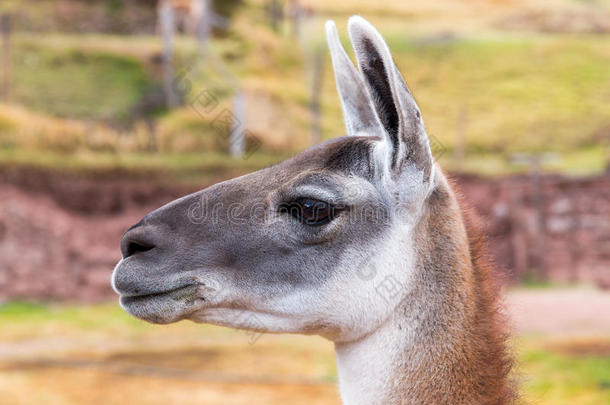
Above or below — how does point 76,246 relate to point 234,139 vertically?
below

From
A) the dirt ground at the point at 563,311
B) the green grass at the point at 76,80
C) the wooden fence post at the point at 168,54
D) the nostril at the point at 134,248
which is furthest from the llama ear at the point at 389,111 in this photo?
the wooden fence post at the point at 168,54

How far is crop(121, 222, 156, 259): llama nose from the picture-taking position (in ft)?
7.50

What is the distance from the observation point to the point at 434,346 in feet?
7.61

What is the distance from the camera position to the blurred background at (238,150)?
343 inches

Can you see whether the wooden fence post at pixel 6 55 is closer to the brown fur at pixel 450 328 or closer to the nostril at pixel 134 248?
the nostril at pixel 134 248

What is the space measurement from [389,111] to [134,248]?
0.96 m

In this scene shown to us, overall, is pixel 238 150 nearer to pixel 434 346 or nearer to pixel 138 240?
pixel 138 240

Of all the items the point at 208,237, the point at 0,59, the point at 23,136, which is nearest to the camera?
the point at 208,237

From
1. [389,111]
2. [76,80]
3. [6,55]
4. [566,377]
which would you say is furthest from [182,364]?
[6,55]

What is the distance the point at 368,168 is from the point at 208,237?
1.96ft

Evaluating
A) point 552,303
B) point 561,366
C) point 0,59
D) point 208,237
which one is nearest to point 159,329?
point 561,366

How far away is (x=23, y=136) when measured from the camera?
1573cm

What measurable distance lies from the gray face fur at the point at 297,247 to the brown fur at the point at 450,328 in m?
0.09

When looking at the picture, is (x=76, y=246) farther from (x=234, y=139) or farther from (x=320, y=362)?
(x=320, y=362)
